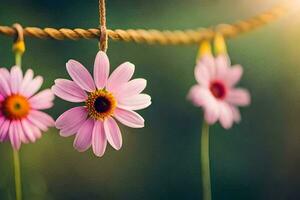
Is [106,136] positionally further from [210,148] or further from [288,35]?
[288,35]

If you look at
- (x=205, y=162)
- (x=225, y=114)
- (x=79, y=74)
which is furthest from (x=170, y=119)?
(x=79, y=74)

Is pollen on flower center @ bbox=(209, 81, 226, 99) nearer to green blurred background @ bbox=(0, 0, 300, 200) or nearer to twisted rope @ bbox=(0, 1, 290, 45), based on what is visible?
twisted rope @ bbox=(0, 1, 290, 45)

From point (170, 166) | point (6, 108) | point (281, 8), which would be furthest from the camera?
point (170, 166)

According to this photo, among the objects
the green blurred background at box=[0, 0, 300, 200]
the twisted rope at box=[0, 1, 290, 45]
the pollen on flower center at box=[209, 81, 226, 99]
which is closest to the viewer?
the twisted rope at box=[0, 1, 290, 45]

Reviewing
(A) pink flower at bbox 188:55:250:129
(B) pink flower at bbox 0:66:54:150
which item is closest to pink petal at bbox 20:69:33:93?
(B) pink flower at bbox 0:66:54:150

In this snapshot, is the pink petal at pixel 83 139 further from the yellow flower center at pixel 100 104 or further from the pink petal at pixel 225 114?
the pink petal at pixel 225 114

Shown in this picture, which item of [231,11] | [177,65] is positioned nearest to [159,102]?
[177,65]
